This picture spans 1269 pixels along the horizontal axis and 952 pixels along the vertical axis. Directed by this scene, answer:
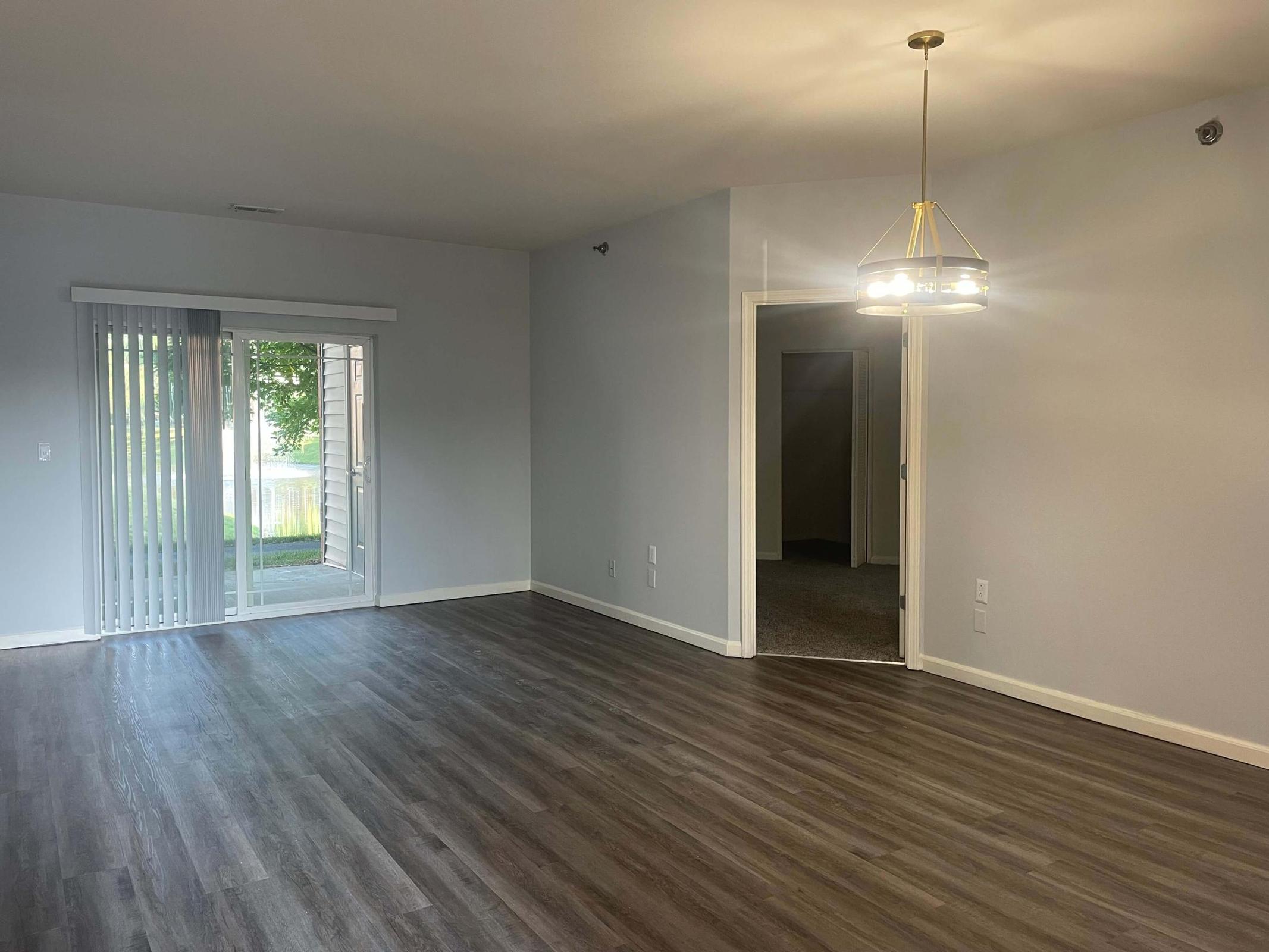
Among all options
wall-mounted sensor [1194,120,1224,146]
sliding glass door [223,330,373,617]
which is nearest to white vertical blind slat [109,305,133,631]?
sliding glass door [223,330,373,617]

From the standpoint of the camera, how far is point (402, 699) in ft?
15.2

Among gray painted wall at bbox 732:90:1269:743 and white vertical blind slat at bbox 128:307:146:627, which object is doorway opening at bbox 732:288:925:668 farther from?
white vertical blind slat at bbox 128:307:146:627

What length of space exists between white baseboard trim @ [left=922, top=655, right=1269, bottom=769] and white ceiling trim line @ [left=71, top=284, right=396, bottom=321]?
437 centimetres

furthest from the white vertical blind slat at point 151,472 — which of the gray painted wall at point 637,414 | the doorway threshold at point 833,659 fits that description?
the doorway threshold at point 833,659

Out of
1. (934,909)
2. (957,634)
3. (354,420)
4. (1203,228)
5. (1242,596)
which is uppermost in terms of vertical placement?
(1203,228)

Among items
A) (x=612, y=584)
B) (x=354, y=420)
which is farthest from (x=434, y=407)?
(x=612, y=584)

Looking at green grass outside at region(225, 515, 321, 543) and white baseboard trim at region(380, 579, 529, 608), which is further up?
green grass outside at region(225, 515, 321, 543)

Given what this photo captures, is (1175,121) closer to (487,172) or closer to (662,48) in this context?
(662,48)

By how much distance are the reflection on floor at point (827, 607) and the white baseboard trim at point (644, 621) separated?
235 millimetres

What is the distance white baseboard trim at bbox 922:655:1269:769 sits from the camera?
12.3ft

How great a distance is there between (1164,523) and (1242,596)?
1.35ft

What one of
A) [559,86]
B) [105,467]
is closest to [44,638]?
[105,467]

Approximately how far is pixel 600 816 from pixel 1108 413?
2.85 metres

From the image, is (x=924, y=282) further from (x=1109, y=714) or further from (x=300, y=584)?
(x=300, y=584)
